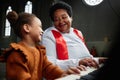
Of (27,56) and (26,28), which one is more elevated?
(26,28)

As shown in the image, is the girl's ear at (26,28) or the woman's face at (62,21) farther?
the woman's face at (62,21)

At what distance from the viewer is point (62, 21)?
1.70m

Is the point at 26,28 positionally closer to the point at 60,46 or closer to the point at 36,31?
the point at 36,31

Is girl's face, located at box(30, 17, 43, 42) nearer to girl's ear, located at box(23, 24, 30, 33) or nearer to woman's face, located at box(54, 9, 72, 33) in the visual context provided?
girl's ear, located at box(23, 24, 30, 33)

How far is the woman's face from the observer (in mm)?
1709

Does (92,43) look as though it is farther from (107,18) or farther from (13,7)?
(13,7)

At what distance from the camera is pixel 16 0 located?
13.1 metres

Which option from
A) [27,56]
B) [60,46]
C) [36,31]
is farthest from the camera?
[60,46]

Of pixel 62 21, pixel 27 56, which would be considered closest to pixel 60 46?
pixel 62 21

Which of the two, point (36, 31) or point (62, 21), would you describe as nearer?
point (36, 31)

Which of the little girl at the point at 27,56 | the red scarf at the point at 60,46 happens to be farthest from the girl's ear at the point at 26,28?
the red scarf at the point at 60,46


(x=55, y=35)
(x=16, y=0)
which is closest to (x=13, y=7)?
(x=16, y=0)

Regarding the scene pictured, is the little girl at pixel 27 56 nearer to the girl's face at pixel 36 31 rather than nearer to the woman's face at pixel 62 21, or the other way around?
the girl's face at pixel 36 31

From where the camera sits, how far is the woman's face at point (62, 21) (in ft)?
5.61
